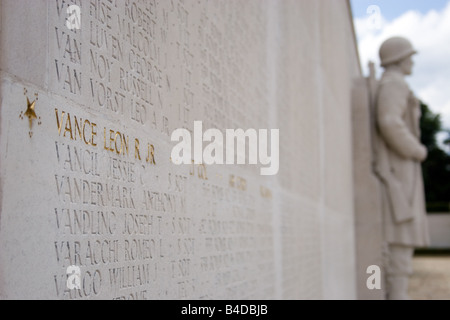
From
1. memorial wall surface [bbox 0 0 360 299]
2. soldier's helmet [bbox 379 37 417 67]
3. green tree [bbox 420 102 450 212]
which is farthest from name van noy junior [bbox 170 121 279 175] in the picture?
green tree [bbox 420 102 450 212]

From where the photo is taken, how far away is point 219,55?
293cm

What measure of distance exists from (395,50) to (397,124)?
117 cm

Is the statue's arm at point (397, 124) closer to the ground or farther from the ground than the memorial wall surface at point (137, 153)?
farther from the ground

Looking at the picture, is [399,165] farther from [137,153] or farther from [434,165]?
[434,165]

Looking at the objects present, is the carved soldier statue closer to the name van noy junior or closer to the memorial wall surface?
the memorial wall surface

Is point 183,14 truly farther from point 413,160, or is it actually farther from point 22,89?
point 413,160

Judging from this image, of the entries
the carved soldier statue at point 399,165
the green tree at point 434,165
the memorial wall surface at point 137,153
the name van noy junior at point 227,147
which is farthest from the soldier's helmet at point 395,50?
the green tree at point 434,165

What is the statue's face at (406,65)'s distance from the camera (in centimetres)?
844

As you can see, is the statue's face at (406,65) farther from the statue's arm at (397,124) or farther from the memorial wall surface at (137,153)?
the memorial wall surface at (137,153)

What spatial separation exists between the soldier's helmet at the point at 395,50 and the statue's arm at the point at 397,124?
44 cm

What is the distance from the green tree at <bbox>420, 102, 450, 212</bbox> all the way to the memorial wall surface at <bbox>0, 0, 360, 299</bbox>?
35.1 metres

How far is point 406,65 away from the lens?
845 centimetres

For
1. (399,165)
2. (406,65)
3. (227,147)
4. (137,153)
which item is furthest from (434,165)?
(137,153)
